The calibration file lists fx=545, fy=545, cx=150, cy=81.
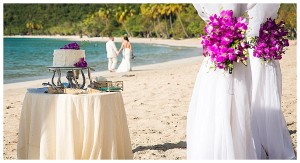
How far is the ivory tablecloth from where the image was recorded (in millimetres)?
5820

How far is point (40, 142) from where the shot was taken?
19.9 ft

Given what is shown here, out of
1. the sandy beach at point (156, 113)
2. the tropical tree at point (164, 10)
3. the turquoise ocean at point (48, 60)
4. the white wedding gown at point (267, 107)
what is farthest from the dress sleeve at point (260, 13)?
the tropical tree at point (164, 10)

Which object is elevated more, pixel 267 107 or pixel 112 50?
pixel 112 50

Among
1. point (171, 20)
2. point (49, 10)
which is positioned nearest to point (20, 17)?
point (49, 10)

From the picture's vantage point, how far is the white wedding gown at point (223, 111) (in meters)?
5.84

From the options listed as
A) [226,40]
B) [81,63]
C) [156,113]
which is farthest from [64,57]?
[156,113]

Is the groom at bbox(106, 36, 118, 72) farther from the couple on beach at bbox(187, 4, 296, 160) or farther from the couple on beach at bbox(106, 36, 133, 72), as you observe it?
the couple on beach at bbox(187, 4, 296, 160)

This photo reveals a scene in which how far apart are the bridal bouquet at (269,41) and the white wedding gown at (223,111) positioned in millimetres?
905

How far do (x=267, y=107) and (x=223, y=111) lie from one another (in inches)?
50.1

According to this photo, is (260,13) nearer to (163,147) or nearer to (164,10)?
(163,147)

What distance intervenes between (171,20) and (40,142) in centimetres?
8011

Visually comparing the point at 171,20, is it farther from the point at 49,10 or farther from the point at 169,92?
the point at 169,92

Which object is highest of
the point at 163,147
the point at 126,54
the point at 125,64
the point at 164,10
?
the point at 164,10

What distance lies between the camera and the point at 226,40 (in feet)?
18.8
